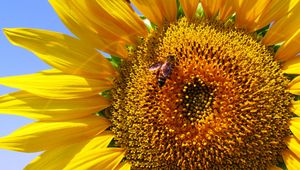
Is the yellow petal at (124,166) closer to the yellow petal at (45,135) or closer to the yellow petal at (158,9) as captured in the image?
the yellow petal at (45,135)

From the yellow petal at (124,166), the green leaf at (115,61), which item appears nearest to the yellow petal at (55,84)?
the green leaf at (115,61)

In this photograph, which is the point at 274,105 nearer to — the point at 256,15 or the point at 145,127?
the point at 256,15

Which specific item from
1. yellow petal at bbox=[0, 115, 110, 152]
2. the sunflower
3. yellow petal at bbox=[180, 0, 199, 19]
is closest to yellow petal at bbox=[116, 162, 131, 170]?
the sunflower

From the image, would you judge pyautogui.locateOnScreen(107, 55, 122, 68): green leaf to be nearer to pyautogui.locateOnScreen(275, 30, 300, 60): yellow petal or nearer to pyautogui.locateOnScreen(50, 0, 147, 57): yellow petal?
pyautogui.locateOnScreen(50, 0, 147, 57): yellow petal

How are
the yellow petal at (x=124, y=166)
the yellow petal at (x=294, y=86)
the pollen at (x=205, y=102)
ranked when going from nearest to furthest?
1. the pollen at (x=205, y=102)
2. the yellow petal at (x=294, y=86)
3. the yellow petal at (x=124, y=166)

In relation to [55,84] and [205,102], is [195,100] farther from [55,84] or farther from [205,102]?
[55,84]

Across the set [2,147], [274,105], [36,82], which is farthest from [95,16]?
[274,105]

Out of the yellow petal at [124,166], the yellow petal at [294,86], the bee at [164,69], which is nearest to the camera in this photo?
the bee at [164,69]
